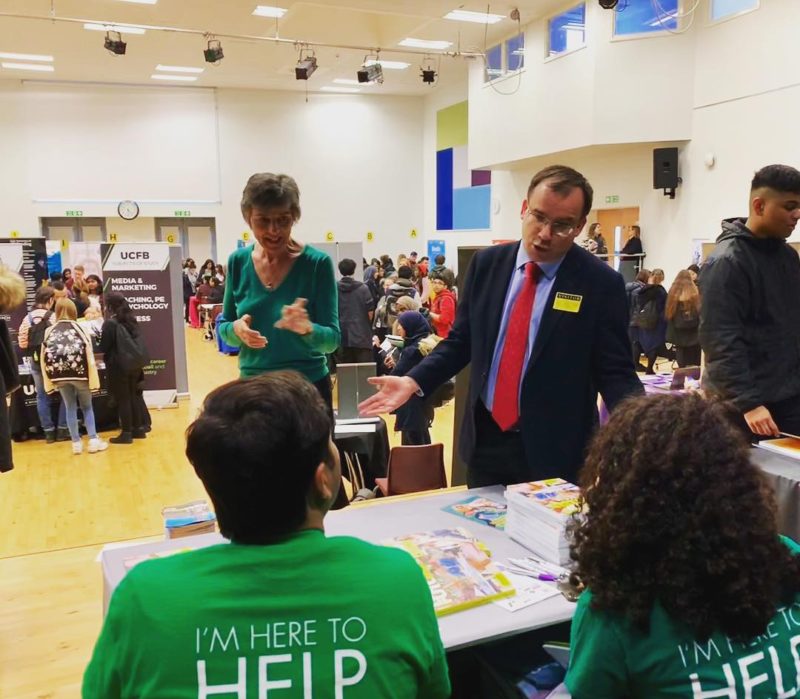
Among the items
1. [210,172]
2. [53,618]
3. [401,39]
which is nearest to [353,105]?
[210,172]

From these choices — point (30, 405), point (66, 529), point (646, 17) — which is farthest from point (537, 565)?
point (646, 17)

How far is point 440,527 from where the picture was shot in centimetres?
198

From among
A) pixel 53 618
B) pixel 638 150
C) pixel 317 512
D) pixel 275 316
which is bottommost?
pixel 53 618

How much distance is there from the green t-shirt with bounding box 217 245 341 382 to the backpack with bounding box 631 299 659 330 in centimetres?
690

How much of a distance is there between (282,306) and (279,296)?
36mm

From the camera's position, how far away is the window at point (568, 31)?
11.4m

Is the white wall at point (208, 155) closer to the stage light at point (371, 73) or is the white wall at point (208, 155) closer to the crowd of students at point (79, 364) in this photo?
the stage light at point (371, 73)

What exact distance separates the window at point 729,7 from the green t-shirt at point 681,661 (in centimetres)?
1059

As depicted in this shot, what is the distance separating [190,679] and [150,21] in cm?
1337

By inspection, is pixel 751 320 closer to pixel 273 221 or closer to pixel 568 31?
pixel 273 221

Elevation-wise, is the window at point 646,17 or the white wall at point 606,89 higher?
the window at point 646,17

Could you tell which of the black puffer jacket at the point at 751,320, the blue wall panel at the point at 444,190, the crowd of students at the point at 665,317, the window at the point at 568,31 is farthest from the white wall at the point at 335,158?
the black puffer jacket at the point at 751,320

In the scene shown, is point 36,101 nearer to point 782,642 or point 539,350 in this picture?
point 539,350

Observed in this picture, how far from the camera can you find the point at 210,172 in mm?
17750
